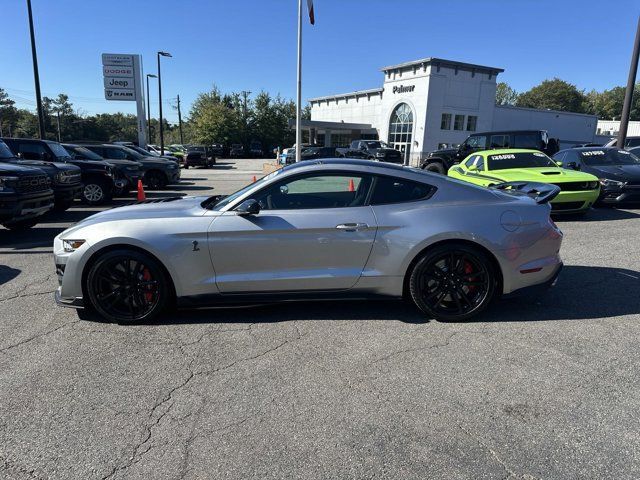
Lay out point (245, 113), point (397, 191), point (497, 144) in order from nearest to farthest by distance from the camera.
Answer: point (397, 191) → point (497, 144) → point (245, 113)

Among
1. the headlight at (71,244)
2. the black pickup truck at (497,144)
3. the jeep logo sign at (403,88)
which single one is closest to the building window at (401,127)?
the jeep logo sign at (403,88)

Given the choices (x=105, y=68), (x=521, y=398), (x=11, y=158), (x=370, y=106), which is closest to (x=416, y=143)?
(x=370, y=106)

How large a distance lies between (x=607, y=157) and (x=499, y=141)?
6.55m

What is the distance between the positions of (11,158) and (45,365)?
296 inches

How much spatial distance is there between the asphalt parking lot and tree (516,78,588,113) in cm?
10587

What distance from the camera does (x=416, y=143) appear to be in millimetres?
45594

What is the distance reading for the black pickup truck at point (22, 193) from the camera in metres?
7.11

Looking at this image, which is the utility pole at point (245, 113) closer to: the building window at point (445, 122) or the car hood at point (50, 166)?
the building window at point (445, 122)

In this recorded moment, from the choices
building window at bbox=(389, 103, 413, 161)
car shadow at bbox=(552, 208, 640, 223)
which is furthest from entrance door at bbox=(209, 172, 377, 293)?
building window at bbox=(389, 103, 413, 161)

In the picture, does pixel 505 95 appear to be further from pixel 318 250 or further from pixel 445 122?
pixel 318 250

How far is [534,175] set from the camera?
8.91 meters

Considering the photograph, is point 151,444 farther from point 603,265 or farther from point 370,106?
point 370,106

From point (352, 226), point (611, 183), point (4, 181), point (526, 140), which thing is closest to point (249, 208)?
point (352, 226)

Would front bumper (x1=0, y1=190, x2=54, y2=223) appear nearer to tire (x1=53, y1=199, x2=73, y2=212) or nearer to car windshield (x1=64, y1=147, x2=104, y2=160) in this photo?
tire (x1=53, y1=199, x2=73, y2=212)
